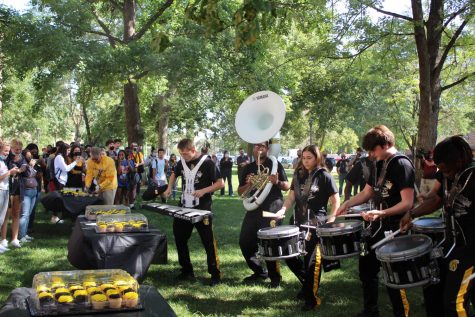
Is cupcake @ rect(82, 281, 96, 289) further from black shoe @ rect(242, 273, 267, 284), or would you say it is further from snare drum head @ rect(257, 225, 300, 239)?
black shoe @ rect(242, 273, 267, 284)

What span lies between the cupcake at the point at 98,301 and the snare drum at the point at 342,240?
2518 millimetres

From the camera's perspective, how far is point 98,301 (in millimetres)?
2822

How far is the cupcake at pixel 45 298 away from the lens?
278 centimetres

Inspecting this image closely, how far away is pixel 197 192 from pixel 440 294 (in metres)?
3.44

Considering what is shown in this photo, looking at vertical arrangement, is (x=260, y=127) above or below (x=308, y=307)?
above

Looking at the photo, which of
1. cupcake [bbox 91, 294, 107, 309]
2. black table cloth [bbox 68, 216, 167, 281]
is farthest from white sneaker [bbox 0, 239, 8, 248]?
cupcake [bbox 91, 294, 107, 309]

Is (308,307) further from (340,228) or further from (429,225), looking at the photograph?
(429,225)

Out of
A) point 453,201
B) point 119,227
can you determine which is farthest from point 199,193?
point 453,201

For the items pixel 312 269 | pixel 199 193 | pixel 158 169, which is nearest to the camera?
pixel 312 269

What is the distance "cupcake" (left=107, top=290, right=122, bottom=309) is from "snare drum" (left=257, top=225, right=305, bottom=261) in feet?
9.21

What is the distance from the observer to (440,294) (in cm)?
442

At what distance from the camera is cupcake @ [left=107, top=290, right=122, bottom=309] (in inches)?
111

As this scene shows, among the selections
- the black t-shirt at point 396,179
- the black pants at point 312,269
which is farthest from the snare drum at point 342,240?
the black pants at point 312,269

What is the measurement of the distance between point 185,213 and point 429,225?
2.81 meters
